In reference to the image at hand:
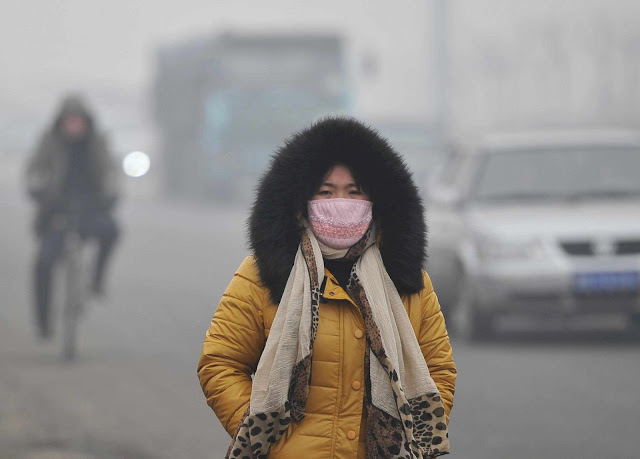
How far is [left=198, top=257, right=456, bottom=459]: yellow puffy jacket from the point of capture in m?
3.41

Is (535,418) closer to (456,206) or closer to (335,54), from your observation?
(456,206)

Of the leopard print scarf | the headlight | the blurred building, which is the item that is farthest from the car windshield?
the blurred building

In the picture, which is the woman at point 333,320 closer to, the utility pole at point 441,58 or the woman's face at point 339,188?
the woman's face at point 339,188

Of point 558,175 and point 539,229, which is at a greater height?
point 558,175

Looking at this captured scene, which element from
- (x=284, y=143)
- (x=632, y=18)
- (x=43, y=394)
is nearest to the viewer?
(x=284, y=143)

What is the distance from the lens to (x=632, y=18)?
49125 millimetres

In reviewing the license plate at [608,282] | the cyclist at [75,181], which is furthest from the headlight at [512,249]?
the cyclist at [75,181]

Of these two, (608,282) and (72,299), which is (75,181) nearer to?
(72,299)

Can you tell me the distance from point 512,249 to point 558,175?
1.18 m

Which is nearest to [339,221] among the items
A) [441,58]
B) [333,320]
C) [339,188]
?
[339,188]

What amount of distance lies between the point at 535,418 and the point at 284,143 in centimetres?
434

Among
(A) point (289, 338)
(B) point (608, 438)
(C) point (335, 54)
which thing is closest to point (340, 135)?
(A) point (289, 338)

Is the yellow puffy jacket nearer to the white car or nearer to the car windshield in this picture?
the white car

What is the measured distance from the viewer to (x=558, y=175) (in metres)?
11.4
